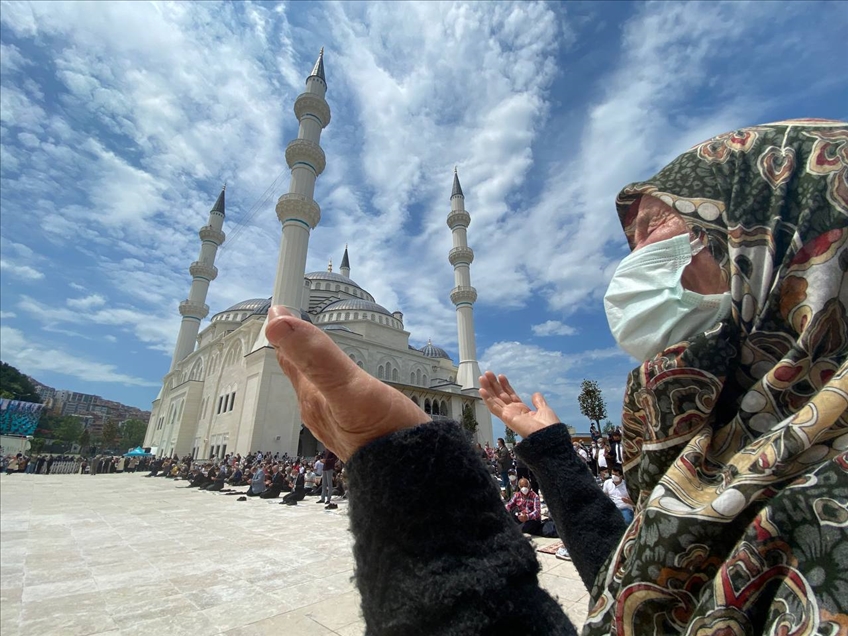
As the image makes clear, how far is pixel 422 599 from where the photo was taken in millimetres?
522

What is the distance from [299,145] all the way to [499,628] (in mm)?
20829

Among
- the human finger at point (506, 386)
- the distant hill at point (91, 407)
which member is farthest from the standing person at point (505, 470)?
the distant hill at point (91, 407)

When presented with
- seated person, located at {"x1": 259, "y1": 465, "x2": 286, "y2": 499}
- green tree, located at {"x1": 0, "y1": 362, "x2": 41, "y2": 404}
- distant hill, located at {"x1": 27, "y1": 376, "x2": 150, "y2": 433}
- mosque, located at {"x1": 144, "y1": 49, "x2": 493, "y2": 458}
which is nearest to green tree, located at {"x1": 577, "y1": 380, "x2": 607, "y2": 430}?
mosque, located at {"x1": 144, "y1": 49, "x2": 493, "y2": 458}

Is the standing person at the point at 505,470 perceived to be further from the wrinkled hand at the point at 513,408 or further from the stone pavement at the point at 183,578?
the wrinkled hand at the point at 513,408

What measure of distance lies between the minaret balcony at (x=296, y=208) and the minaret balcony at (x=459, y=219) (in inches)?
413

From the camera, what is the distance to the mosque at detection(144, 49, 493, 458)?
58.2ft

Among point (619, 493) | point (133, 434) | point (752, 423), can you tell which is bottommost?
point (619, 493)

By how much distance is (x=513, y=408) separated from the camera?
1.45m

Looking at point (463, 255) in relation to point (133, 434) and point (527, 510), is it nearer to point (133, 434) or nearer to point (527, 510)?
point (527, 510)

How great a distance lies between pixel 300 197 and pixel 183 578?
17.1m

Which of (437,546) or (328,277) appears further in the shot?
(328,277)

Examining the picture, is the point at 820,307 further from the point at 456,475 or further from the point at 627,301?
the point at 456,475

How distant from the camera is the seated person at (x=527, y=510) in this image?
200 inches

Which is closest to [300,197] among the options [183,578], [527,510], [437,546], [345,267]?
[527,510]
